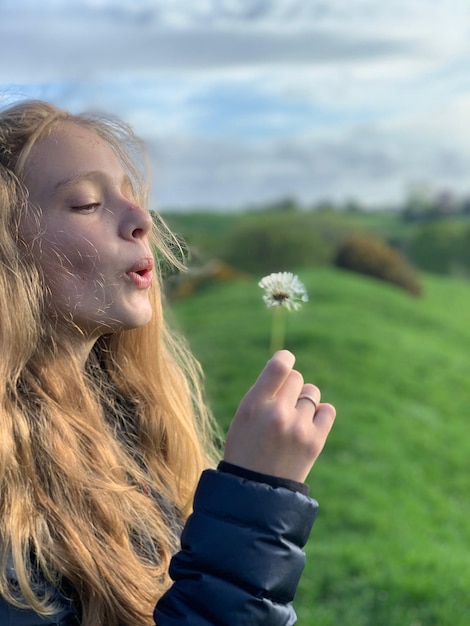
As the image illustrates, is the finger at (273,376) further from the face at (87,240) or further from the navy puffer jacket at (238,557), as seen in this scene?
the face at (87,240)

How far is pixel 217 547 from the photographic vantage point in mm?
1482

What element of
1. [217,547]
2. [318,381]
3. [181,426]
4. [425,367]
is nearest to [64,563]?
[217,547]

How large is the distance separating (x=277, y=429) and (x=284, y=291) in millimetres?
348

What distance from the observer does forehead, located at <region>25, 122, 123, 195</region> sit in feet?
5.94

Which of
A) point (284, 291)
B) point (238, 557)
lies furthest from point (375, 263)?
point (238, 557)

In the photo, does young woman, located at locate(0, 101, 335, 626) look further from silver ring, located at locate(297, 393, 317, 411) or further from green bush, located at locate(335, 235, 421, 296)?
green bush, located at locate(335, 235, 421, 296)

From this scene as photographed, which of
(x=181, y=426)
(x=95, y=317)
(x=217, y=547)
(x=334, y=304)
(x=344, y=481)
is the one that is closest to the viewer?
(x=217, y=547)

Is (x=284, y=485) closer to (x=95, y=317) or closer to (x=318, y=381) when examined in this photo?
(x=95, y=317)

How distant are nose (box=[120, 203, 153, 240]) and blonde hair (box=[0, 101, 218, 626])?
192 mm

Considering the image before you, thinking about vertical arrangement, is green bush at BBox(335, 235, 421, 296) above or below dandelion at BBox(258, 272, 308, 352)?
above

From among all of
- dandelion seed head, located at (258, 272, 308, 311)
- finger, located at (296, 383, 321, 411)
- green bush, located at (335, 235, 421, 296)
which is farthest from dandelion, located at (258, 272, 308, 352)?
green bush, located at (335, 235, 421, 296)

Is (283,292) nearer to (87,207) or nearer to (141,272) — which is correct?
(141,272)

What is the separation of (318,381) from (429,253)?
6.89 m

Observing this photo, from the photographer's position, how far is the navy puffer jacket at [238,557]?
146cm
